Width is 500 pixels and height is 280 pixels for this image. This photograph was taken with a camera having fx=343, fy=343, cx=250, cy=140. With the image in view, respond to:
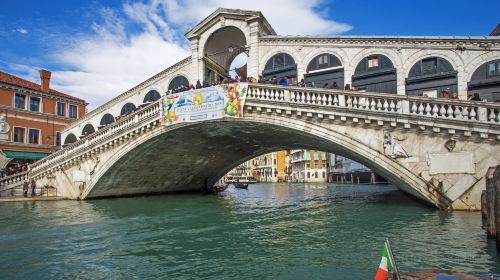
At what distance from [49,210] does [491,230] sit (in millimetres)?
16836

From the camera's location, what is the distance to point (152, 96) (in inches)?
925

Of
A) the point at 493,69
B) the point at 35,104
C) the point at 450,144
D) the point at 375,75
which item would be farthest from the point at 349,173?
the point at 450,144

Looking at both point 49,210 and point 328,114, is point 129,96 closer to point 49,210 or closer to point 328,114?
point 49,210

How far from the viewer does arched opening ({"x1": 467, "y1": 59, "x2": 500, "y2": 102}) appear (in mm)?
14203

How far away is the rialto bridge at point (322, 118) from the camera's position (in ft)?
39.4

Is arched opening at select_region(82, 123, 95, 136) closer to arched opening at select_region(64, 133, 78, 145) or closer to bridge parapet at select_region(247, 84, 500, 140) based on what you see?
arched opening at select_region(64, 133, 78, 145)

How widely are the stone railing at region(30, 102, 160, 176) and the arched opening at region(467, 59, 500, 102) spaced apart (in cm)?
1465

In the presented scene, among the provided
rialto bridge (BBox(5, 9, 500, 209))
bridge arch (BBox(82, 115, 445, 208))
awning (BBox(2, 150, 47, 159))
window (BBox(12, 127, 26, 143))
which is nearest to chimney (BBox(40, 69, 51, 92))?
window (BBox(12, 127, 26, 143))

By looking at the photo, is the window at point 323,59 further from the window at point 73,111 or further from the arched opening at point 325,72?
the window at point 73,111

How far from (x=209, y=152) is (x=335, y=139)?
12225 mm

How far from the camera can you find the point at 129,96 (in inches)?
968

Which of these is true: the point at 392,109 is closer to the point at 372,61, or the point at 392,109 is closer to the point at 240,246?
the point at 372,61

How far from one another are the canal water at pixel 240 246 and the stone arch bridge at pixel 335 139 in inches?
59.3

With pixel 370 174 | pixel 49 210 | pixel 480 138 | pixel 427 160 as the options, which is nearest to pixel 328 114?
pixel 427 160
